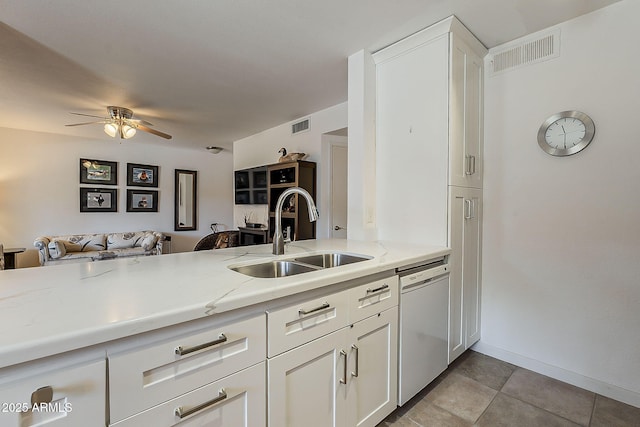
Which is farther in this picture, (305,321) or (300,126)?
(300,126)

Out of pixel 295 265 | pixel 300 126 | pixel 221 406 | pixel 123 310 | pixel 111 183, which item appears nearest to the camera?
pixel 123 310

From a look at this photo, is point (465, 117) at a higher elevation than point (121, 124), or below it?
below

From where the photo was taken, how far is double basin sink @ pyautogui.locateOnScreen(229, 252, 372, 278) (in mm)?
1507

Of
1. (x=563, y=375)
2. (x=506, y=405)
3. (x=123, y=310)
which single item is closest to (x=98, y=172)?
(x=123, y=310)

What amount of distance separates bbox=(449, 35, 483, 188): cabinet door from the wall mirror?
575cm

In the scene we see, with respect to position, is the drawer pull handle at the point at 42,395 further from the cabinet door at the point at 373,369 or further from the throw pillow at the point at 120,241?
the throw pillow at the point at 120,241

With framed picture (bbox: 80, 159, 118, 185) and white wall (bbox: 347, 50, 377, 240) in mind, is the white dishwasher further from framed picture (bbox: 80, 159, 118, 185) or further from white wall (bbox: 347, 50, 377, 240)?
→ framed picture (bbox: 80, 159, 118, 185)

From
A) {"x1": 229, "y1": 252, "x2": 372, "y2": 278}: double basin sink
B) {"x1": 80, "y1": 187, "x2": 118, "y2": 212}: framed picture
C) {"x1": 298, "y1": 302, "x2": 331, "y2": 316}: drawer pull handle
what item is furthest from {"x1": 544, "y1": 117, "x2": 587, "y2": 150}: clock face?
{"x1": 80, "y1": 187, "x2": 118, "y2": 212}: framed picture

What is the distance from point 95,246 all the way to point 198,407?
549 cm

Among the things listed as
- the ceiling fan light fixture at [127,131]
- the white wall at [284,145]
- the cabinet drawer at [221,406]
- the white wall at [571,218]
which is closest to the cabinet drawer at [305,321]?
the cabinet drawer at [221,406]

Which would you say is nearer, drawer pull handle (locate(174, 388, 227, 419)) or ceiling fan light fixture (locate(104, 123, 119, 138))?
drawer pull handle (locate(174, 388, 227, 419))

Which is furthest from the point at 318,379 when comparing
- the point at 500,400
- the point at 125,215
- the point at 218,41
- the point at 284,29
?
the point at 125,215

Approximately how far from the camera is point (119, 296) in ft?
2.97

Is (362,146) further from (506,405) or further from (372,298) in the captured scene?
(506,405)
